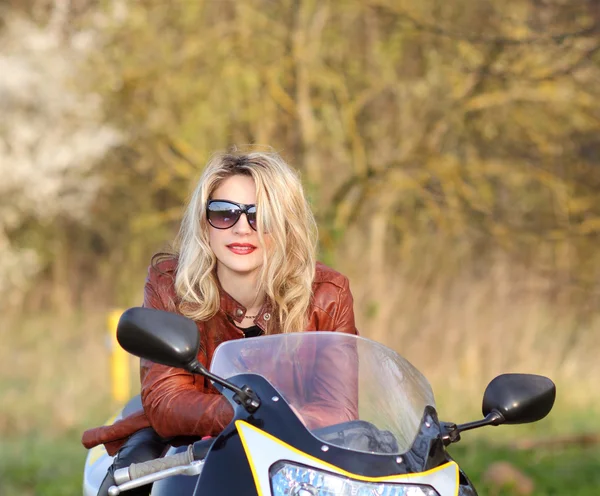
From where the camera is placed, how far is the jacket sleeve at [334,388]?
2307mm

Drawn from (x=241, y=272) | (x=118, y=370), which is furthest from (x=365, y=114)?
(x=241, y=272)

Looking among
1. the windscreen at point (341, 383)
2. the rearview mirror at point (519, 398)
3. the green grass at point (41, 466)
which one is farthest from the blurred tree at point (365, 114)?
the windscreen at point (341, 383)

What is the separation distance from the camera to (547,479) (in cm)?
689

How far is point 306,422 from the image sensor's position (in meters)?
2.28

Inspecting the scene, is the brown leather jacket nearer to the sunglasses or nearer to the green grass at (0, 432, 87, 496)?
the sunglasses

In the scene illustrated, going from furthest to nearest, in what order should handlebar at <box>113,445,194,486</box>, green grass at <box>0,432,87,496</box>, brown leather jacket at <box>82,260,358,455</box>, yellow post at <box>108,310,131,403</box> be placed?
yellow post at <box>108,310,131,403</box>, green grass at <box>0,432,87,496</box>, brown leather jacket at <box>82,260,358,455</box>, handlebar at <box>113,445,194,486</box>

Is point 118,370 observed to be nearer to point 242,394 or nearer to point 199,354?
point 199,354

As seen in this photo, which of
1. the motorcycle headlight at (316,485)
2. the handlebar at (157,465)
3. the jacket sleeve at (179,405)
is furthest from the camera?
the jacket sleeve at (179,405)

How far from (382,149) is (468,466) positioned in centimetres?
676

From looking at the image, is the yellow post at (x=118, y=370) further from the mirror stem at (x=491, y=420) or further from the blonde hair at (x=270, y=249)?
the mirror stem at (x=491, y=420)

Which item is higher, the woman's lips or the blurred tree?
the blurred tree

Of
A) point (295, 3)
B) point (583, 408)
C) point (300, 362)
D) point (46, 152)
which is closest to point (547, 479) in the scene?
point (583, 408)

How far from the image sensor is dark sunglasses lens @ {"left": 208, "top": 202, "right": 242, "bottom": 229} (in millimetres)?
3027

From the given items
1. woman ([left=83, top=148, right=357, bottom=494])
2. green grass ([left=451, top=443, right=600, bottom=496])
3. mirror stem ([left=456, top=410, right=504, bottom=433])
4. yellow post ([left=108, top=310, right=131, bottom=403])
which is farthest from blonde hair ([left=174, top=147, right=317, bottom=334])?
yellow post ([left=108, top=310, right=131, bottom=403])
